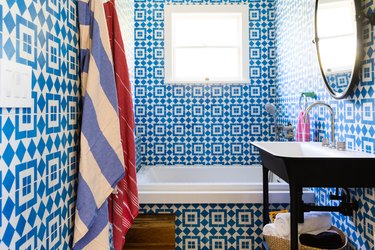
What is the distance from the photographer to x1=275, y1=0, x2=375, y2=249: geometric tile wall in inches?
67.7

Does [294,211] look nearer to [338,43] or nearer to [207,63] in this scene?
[338,43]

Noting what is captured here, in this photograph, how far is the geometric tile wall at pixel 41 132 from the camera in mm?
928

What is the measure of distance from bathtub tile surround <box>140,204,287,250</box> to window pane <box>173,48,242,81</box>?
1.71m

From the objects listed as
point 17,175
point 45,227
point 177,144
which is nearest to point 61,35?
point 17,175

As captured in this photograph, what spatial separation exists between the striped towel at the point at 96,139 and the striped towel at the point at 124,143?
24cm

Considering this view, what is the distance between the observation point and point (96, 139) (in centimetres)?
145

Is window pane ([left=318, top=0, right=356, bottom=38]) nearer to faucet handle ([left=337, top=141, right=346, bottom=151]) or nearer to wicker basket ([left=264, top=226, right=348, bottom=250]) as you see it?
faucet handle ([left=337, top=141, right=346, bottom=151])

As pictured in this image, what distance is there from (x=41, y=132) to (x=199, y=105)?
8.82 feet

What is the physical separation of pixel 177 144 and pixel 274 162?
207cm

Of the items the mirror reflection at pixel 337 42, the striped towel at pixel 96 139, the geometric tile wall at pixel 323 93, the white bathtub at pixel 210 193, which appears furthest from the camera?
the white bathtub at pixel 210 193

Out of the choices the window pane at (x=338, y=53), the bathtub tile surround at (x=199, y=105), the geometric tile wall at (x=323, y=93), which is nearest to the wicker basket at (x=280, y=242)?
the geometric tile wall at (x=323, y=93)

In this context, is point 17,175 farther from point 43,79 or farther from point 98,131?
point 98,131

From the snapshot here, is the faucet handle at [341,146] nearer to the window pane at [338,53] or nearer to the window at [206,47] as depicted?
the window pane at [338,53]

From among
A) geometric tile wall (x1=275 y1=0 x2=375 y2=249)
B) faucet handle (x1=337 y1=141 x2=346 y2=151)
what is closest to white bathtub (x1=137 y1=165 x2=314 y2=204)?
geometric tile wall (x1=275 y1=0 x2=375 y2=249)
